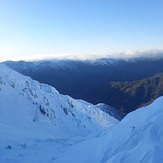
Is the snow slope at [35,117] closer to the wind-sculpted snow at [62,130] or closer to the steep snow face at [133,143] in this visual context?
the wind-sculpted snow at [62,130]

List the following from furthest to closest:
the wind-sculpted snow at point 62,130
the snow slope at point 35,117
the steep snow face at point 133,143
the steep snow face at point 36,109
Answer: the steep snow face at point 36,109 < the snow slope at point 35,117 < the wind-sculpted snow at point 62,130 < the steep snow face at point 133,143

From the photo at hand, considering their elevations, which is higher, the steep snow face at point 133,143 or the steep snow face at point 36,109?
the steep snow face at point 133,143

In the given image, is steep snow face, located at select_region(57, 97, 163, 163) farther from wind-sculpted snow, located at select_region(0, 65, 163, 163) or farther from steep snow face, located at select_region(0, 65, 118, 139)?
steep snow face, located at select_region(0, 65, 118, 139)

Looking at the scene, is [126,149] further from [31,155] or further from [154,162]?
[31,155]

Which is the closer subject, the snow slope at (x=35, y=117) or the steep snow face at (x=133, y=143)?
the steep snow face at (x=133, y=143)

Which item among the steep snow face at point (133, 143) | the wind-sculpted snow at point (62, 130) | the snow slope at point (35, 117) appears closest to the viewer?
the steep snow face at point (133, 143)

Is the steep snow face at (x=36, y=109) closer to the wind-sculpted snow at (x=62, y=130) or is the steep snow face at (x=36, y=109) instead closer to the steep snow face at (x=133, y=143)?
the wind-sculpted snow at (x=62, y=130)

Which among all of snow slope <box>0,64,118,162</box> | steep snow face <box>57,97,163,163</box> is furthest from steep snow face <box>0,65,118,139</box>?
steep snow face <box>57,97,163,163</box>

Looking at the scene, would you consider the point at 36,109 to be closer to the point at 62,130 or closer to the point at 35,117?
the point at 35,117

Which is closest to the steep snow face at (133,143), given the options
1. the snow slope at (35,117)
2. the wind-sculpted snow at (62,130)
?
the wind-sculpted snow at (62,130)
